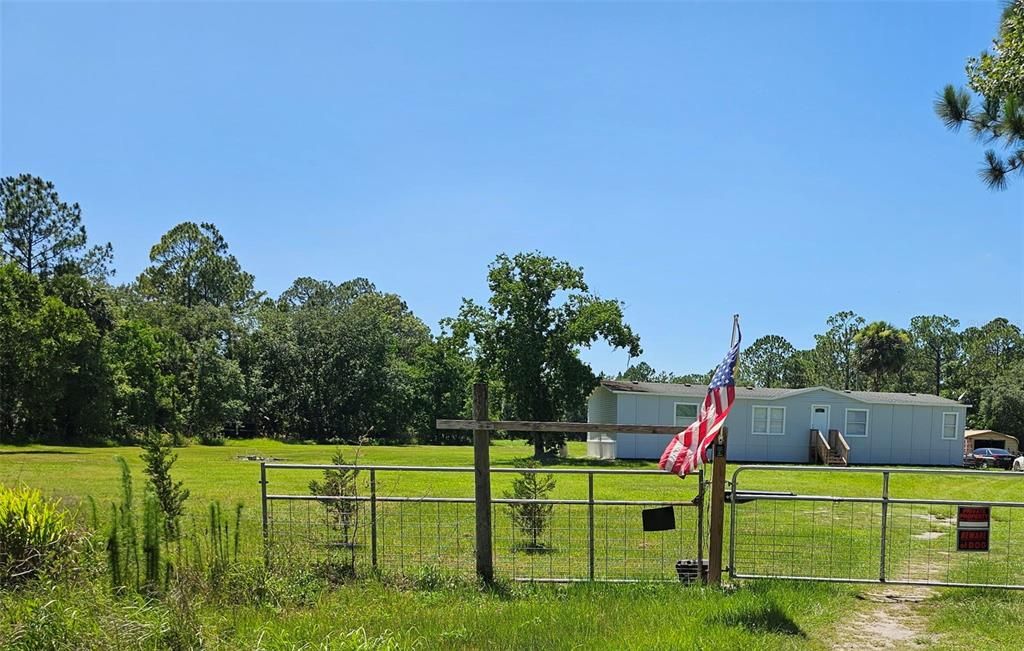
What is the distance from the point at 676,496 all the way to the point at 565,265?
17177mm

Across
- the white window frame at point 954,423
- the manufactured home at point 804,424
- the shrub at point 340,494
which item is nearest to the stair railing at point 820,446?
the manufactured home at point 804,424

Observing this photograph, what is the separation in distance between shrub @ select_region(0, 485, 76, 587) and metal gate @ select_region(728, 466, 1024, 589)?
20.1 feet

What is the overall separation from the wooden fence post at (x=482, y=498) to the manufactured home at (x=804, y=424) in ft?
73.6

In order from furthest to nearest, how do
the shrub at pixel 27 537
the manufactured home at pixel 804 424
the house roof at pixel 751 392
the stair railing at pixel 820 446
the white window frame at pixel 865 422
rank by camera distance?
the white window frame at pixel 865 422 → the house roof at pixel 751 392 → the manufactured home at pixel 804 424 → the stair railing at pixel 820 446 → the shrub at pixel 27 537

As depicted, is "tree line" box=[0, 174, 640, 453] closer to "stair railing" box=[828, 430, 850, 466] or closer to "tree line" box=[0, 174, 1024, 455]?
"tree line" box=[0, 174, 1024, 455]

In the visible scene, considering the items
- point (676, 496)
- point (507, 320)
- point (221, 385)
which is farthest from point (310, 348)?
point (676, 496)

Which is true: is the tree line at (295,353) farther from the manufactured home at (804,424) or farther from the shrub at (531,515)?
the shrub at (531,515)

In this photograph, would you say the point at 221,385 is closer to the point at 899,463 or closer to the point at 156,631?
the point at 899,463

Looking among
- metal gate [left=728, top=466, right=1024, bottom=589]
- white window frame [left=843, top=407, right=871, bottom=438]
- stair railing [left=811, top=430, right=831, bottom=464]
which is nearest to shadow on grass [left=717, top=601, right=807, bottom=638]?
metal gate [left=728, top=466, right=1024, bottom=589]

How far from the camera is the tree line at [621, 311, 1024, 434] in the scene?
170 ft

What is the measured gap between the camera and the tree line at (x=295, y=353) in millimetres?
30141

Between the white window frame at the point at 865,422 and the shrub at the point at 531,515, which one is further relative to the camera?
the white window frame at the point at 865,422

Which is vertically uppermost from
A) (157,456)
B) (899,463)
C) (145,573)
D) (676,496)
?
(157,456)

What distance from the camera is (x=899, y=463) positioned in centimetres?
3181
